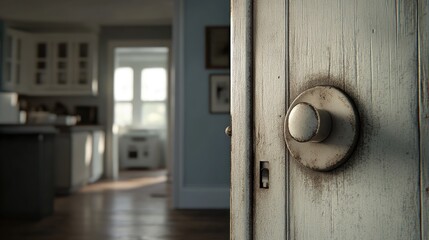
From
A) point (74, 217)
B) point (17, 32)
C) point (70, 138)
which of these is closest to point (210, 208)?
point (74, 217)

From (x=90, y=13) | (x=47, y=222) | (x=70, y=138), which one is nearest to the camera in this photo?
(x=47, y=222)

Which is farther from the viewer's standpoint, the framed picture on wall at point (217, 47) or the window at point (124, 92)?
the window at point (124, 92)

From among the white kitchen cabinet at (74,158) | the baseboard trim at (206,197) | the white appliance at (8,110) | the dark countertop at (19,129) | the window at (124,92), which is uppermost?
the window at (124,92)

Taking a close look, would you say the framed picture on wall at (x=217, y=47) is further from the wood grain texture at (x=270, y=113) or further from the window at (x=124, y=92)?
the window at (x=124, y=92)

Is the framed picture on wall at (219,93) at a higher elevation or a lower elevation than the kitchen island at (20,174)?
higher

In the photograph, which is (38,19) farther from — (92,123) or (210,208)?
(210,208)

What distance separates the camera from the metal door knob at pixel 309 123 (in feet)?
1.31

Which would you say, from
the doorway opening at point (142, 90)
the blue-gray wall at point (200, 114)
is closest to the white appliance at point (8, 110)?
the blue-gray wall at point (200, 114)

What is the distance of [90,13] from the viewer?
701 centimetres

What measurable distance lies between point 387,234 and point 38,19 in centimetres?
767

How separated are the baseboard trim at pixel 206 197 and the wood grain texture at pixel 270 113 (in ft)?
13.7

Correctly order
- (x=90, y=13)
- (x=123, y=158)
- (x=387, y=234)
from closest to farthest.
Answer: (x=387, y=234), (x=90, y=13), (x=123, y=158)

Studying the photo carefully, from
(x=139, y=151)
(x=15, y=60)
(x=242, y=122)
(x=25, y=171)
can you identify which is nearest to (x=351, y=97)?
(x=242, y=122)

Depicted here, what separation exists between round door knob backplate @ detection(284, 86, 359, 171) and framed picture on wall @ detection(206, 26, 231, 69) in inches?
167
